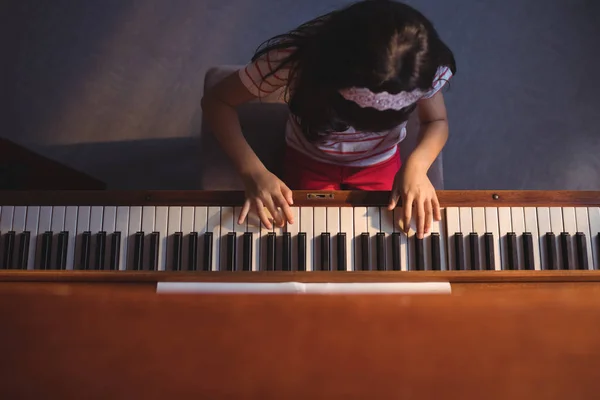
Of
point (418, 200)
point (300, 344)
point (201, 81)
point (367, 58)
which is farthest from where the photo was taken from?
point (201, 81)

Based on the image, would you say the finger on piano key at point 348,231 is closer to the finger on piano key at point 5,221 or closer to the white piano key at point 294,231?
the white piano key at point 294,231

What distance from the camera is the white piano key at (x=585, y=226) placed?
117 centimetres

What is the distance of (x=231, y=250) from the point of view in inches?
46.6

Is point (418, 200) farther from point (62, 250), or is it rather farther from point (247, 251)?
point (62, 250)

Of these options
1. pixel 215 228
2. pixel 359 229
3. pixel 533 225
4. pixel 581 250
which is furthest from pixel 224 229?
pixel 581 250

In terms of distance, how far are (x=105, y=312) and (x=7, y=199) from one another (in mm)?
783

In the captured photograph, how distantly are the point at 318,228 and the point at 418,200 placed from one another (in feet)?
0.84

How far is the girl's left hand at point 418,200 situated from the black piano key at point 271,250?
30cm

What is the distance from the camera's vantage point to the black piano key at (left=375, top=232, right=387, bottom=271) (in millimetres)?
1168

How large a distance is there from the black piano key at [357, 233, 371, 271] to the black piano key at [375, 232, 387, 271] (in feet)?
0.07

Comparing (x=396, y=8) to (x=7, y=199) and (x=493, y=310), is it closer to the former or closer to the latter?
(x=493, y=310)

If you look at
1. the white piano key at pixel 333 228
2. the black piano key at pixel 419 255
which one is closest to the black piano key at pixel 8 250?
the white piano key at pixel 333 228

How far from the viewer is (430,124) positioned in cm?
130

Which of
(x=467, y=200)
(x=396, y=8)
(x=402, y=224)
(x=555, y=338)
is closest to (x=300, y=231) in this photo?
(x=402, y=224)
